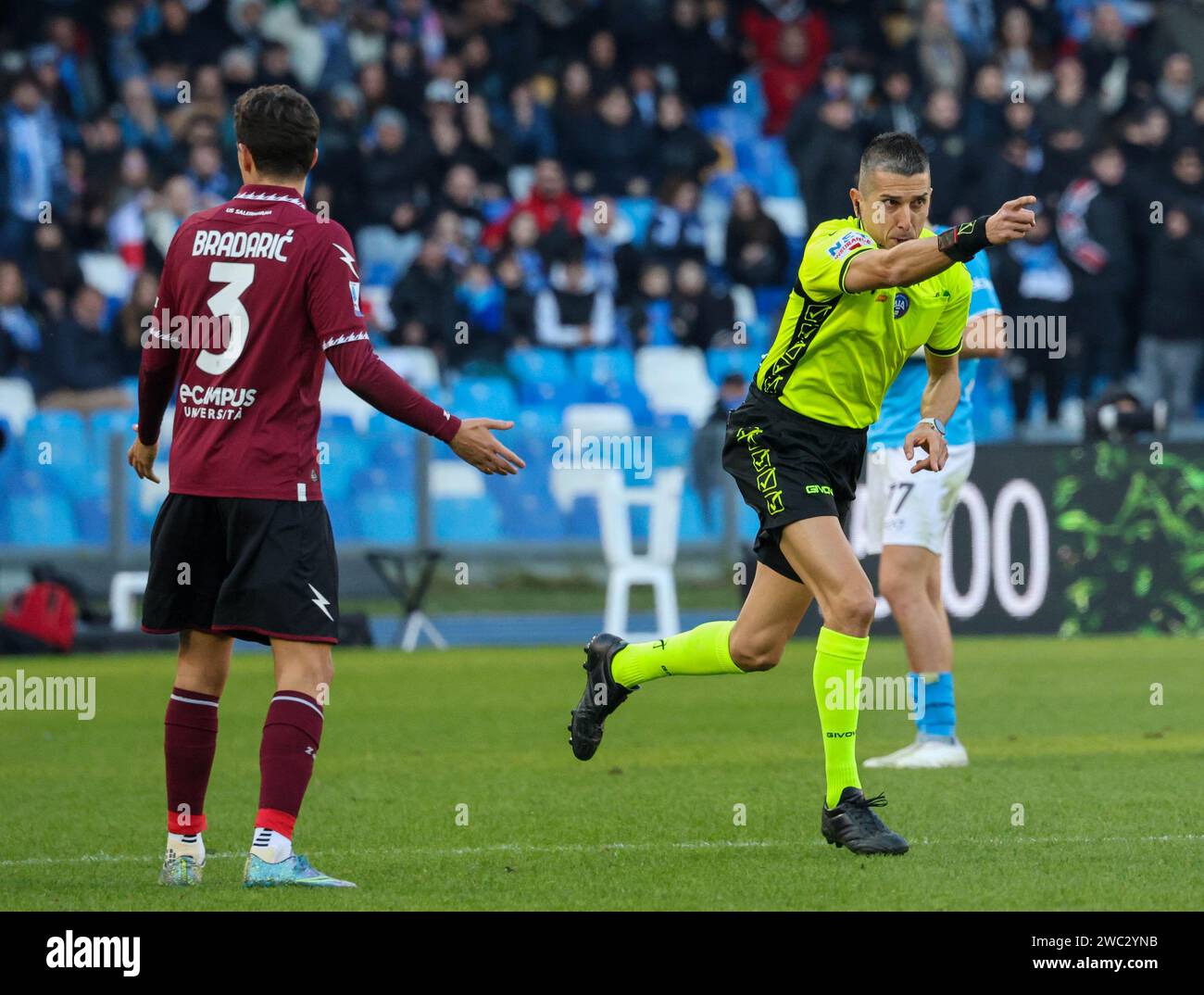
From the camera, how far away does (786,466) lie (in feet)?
22.1

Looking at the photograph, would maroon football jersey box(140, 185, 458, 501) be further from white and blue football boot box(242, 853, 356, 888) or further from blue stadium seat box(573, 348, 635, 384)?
blue stadium seat box(573, 348, 635, 384)

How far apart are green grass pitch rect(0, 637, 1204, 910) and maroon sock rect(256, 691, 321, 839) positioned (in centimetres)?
22

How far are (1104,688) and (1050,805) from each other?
4.35 metres

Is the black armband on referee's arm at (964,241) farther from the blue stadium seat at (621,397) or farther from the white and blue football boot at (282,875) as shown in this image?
the blue stadium seat at (621,397)

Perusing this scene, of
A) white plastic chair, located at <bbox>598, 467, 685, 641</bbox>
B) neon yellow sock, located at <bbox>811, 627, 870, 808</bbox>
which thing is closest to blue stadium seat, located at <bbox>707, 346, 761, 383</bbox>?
white plastic chair, located at <bbox>598, 467, 685, 641</bbox>

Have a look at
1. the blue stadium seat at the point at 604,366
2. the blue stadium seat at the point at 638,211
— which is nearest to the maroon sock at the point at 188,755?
the blue stadium seat at the point at 604,366

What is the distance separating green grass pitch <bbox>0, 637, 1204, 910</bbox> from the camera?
5781mm

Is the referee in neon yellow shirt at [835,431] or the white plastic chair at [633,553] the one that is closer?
the referee in neon yellow shirt at [835,431]

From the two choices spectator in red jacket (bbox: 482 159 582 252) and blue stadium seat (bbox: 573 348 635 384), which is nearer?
blue stadium seat (bbox: 573 348 635 384)

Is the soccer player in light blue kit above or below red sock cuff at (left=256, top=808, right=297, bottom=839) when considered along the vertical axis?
above

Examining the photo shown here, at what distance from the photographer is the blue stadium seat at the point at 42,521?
14.6 m

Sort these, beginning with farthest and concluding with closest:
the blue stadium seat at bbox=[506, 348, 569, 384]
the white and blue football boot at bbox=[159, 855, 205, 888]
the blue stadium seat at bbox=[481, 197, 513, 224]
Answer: the blue stadium seat at bbox=[481, 197, 513, 224] < the blue stadium seat at bbox=[506, 348, 569, 384] < the white and blue football boot at bbox=[159, 855, 205, 888]

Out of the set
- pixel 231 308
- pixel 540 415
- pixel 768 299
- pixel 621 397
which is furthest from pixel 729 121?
pixel 231 308

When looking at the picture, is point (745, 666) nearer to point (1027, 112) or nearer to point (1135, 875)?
point (1135, 875)
